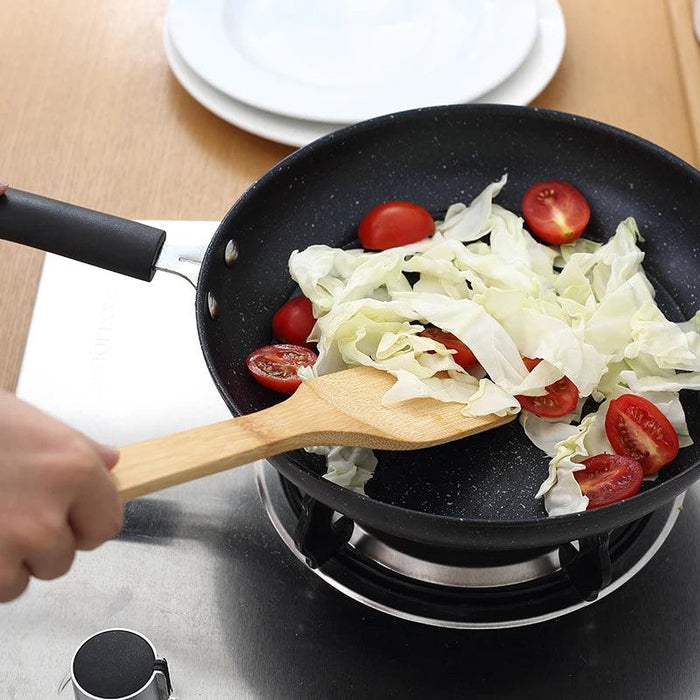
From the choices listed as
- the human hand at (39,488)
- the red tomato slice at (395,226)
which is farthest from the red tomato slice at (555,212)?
the human hand at (39,488)

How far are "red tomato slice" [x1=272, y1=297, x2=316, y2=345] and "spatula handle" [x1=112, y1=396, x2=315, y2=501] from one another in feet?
0.86

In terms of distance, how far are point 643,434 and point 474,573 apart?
224 mm

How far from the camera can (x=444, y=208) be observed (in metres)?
1.28

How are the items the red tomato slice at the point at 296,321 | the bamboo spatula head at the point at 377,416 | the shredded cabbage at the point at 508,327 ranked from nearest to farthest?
the bamboo spatula head at the point at 377,416
the shredded cabbage at the point at 508,327
the red tomato slice at the point at 296,321

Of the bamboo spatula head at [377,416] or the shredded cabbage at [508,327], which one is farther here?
the shredded cabbage at [508,327]

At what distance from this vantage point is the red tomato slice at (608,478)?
93cm

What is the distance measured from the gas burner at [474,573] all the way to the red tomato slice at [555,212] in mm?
360

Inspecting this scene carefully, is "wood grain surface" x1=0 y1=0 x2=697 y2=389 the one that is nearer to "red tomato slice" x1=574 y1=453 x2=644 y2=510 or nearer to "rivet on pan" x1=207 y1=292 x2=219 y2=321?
"rivet on pan" x1=207 y1=292 x2=219 y2=321

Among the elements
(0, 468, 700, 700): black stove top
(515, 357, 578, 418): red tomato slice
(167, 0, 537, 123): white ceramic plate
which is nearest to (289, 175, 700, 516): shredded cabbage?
(515, 357, 578, 418): red tomato slice

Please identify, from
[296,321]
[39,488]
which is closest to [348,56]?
[296,321]

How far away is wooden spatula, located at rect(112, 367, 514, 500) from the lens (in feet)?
2.32

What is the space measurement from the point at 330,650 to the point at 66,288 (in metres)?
0.60

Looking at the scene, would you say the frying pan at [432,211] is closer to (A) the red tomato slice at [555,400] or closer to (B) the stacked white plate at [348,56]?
(A) the red tomato slice at [555,400]

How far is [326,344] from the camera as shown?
1.05 metres
